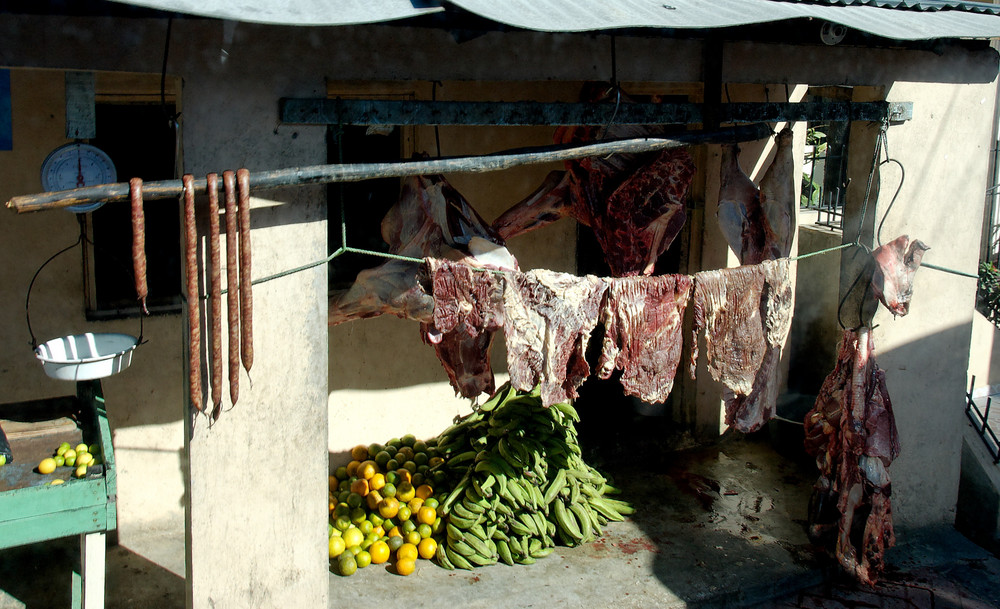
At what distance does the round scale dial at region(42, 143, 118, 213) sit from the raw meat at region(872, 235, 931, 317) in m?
4.73

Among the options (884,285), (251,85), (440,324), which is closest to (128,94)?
(251,85)

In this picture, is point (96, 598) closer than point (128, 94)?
Yes

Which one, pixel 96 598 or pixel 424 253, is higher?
pixel 424 253

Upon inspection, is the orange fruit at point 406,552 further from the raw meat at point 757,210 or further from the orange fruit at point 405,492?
the raw meat at point 757,210

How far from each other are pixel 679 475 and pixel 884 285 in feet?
8.44

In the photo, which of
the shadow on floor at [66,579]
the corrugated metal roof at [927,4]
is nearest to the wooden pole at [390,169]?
the corrugated metal roof at [927,4]

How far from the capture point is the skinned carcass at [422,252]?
5281 mm

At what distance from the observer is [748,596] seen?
595cm

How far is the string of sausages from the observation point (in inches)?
150

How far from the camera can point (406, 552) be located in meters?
6.03

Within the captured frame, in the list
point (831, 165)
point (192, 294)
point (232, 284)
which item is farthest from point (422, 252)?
point (831, 165)

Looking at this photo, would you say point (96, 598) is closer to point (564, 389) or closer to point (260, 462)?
point (260, 462)

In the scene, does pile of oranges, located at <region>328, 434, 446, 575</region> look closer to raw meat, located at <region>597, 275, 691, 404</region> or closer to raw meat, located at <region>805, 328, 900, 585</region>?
raw meat, located at <region>597, 275, 691, 404</region>

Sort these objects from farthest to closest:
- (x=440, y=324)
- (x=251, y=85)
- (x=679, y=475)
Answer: (x=679, y=475), (x=440, y=324), (x=251, y=85)
